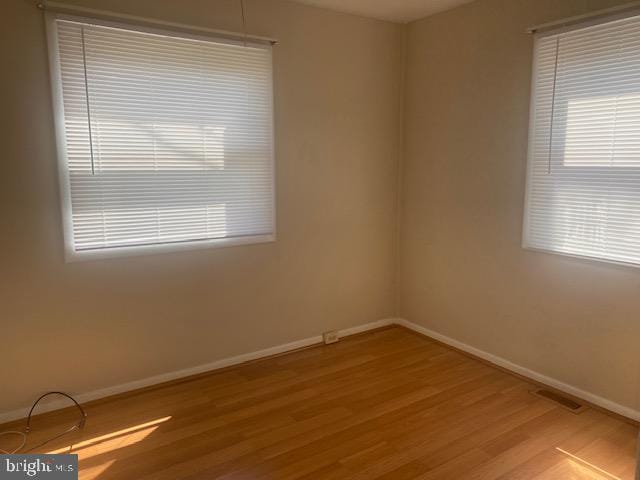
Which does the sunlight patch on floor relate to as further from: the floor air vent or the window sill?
the floor air vent

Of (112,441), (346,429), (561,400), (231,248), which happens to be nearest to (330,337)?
(231,248)

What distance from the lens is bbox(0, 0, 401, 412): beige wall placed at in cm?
264

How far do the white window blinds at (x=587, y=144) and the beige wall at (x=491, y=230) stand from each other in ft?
0.33

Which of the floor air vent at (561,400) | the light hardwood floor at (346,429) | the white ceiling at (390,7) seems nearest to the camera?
the light hardwood floor at (346,429)

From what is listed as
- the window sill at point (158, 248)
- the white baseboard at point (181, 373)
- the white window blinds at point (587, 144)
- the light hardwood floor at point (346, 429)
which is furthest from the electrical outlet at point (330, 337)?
the white window blinds at point (587, 144)

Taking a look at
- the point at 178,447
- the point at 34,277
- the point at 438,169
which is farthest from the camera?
the point at 438,169

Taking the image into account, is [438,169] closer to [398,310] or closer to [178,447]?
[398,310]

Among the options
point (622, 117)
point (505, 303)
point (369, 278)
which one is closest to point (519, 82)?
point (622, 117)

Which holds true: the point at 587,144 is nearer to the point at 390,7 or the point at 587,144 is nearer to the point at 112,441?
the point at 390,7

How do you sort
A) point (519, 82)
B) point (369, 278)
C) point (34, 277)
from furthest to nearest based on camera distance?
1. point (369, 278)
2. point (519, 82)
3. point (34, 277)

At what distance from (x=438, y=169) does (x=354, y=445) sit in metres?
2.19

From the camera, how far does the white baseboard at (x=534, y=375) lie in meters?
2.78

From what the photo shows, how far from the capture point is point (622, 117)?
262 centimetres

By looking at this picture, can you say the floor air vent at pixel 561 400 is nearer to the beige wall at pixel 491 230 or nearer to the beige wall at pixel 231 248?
the beige wall at pixel 491 230
